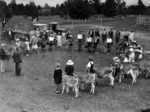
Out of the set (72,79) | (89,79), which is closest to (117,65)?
(89,79)

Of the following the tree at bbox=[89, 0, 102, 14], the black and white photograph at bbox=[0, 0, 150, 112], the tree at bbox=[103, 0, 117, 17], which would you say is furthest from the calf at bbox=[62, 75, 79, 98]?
the tree at bbox=[89, 0, 102, 14]

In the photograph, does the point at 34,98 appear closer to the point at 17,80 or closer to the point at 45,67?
the point at 17,80

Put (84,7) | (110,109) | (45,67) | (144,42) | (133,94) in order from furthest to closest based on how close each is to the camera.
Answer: (84,7), (144,42), (45,67), (133,94), (110,109)

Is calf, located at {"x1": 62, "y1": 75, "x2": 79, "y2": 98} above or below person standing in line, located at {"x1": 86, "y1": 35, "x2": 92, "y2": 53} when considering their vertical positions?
below

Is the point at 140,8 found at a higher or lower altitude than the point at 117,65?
higher

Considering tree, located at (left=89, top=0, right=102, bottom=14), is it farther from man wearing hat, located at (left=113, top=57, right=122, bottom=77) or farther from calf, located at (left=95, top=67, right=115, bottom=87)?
calf, located at (left=95, top=67, right=115, bottom=87)

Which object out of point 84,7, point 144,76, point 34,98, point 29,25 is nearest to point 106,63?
point 144,76

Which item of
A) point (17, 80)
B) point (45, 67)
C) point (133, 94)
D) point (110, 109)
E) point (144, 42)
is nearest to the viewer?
point (110, 109)

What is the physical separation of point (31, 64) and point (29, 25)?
51.4 feet

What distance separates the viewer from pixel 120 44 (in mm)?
23984

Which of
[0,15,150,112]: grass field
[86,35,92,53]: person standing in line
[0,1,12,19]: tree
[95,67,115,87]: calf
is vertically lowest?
[0,15,150,112]: grass field

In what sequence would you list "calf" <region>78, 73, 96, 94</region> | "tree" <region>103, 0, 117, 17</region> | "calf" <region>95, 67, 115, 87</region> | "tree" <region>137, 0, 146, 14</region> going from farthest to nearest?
"tree" <region>137, 0, 146, 14</region> < "tree" <region>103, 0, 117, 17</region> < "calf" <region>95, 67, 115, 87</region> < "calf" <region>78, 73, 96, 94</region>

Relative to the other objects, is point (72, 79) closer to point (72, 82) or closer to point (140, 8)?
point (72, 82)

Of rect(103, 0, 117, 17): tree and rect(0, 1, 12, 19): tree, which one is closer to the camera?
rect(0, 1, 12, 19): tree
